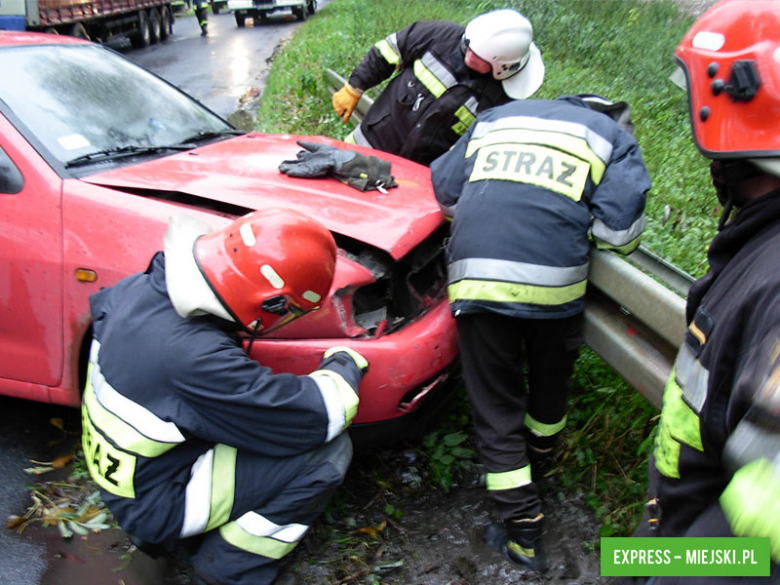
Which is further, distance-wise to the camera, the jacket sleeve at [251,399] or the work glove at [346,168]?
the work glove at [346,168]

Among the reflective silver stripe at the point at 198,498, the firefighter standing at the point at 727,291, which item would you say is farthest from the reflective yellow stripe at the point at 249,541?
the firefighter standing at the point at 727,291

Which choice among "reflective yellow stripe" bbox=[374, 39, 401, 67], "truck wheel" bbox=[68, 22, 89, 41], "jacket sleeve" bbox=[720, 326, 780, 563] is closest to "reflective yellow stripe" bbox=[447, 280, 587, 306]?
"jacket sleeve" bbox=[720, 326, 780, 563]

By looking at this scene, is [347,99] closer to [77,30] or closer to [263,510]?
[263,510]

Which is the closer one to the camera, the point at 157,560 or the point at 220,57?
the point at 157,560

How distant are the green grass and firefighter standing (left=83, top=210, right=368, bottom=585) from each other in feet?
2.63

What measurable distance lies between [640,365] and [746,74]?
3.69 ft

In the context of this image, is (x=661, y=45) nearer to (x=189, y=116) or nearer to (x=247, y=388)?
(x=189, y=116)

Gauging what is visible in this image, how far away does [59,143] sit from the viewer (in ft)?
9.24

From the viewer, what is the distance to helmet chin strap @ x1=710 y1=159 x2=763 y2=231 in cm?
147

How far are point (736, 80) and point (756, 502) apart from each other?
3.09 ft

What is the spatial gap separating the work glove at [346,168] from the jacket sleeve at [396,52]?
51.8 inches

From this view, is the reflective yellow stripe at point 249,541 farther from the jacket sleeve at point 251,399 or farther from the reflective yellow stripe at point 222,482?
the jacket sleeve at point 251,399

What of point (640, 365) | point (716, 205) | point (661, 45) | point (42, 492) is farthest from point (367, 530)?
point (661, 45)

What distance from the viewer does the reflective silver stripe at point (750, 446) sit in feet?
3.05
